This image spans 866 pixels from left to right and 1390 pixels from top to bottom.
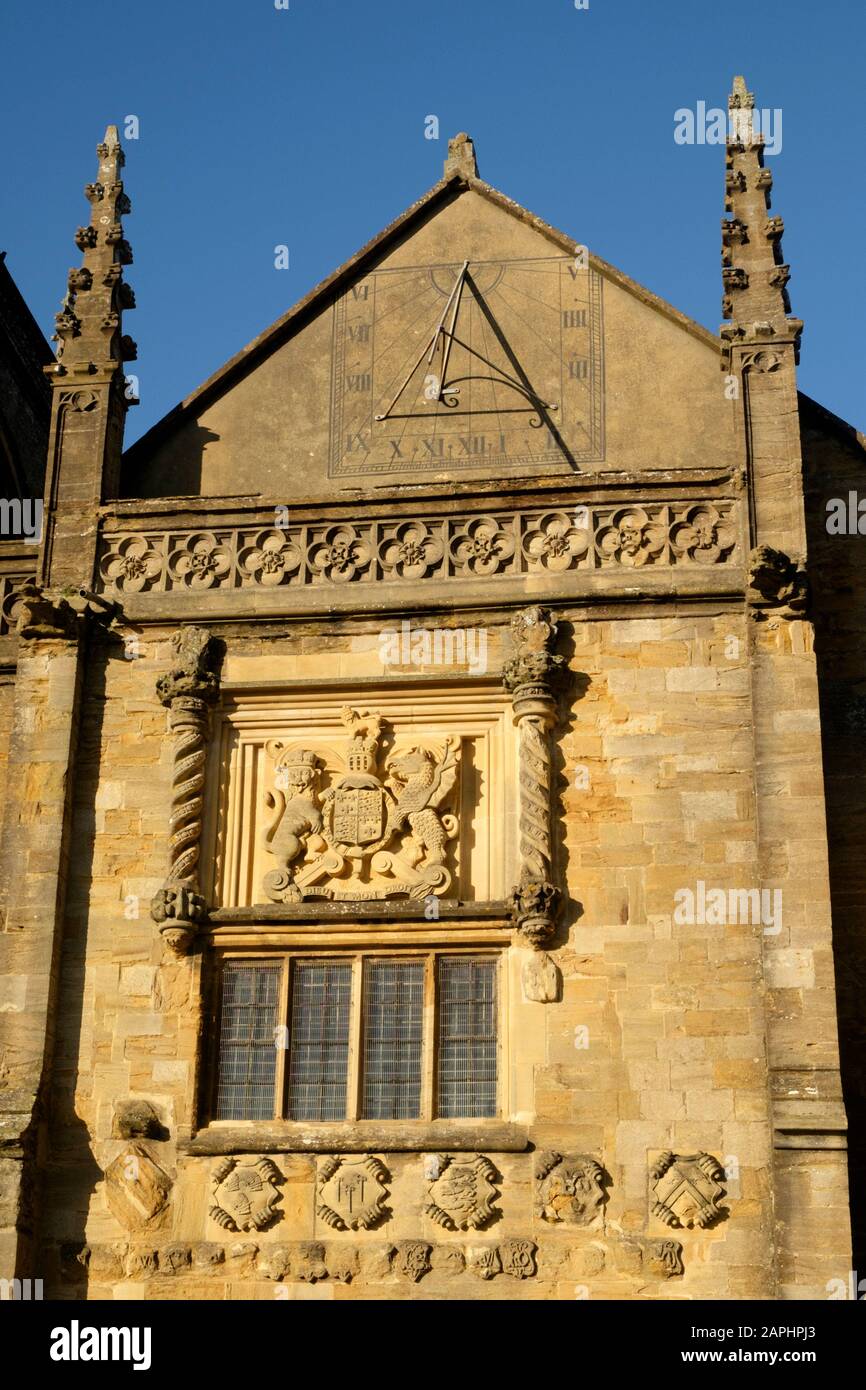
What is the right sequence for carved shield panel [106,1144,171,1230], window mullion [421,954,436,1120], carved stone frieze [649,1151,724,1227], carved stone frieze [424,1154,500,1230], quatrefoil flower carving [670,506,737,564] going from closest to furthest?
carved stone frieze [649,1151,724,1227]
carved stone frieze [424,1154,500,1230]
carved shield panel [106,1144,171,1230]
window mullion [421,954,436,1120]
quatrefoil flower carving [670,506,737,564]

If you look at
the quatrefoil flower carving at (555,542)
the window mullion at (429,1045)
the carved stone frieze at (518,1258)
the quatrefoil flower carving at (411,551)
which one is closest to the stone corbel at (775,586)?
the quatrefoil flower carving at (555,542)

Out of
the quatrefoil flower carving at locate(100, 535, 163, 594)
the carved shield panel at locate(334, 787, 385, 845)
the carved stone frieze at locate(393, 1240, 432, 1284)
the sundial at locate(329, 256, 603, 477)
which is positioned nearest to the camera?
the carved stone frieze at locate(393, 1240, 432, 1284)

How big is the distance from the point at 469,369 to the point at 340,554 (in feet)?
7.89

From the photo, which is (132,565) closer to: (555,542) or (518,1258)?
(555,542)

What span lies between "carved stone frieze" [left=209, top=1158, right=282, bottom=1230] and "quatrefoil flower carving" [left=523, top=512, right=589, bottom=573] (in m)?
5.35

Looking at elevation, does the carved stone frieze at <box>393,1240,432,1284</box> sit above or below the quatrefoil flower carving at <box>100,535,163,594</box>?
below

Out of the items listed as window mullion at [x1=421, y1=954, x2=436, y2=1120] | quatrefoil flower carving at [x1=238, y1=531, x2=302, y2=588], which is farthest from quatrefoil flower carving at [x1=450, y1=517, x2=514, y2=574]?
window mullion at [x1=421, y1=954, x2=436, y2=1120]

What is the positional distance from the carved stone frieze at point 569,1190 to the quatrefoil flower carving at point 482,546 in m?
4.97

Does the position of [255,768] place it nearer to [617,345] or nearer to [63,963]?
[63,963]

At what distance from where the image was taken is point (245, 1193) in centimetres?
1577

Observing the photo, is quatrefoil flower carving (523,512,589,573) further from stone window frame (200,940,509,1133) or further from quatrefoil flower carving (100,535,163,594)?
stone window frame (200,940,509,1133)

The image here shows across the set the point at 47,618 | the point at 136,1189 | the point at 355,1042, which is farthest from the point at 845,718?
the point at 136,1189

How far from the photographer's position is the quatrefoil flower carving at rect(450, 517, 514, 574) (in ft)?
58.3

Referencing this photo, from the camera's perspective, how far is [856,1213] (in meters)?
15.9
